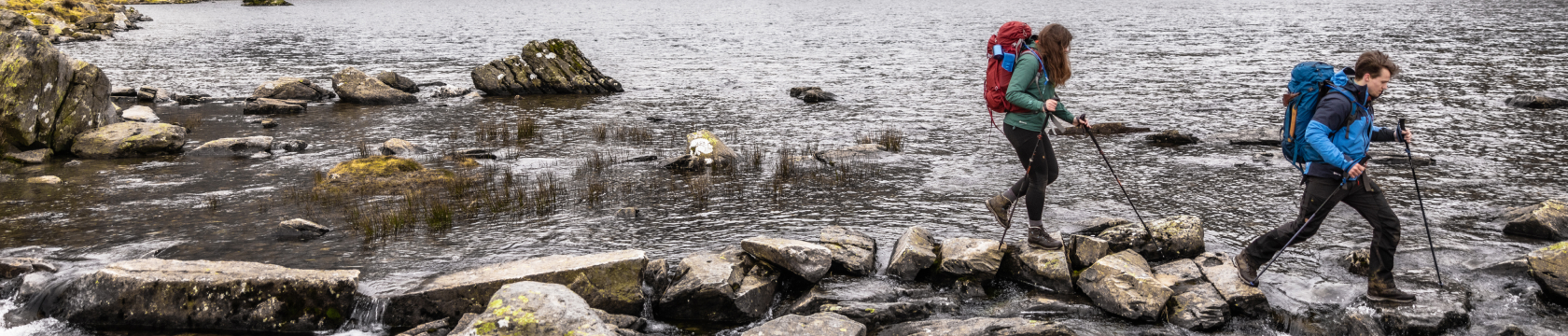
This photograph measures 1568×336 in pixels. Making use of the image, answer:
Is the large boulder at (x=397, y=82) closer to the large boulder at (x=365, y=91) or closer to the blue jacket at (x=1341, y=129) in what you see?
the large boulder at (x=365, y=91)

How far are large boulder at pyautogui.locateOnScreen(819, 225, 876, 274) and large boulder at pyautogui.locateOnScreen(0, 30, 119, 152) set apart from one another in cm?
1789

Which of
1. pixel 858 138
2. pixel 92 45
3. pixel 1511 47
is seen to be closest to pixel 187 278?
pixel 858 138

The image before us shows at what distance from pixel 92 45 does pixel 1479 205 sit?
7246cm

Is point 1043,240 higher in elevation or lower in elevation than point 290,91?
higher

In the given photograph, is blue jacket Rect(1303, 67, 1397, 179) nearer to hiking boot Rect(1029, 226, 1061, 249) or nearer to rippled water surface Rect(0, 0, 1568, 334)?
rippled water surface Rect(0, 0, 1568, 334)

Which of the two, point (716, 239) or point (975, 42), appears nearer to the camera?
point (716, 239)

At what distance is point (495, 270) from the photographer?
9438 mm

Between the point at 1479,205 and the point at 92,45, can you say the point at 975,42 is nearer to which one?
the point at 1479,205

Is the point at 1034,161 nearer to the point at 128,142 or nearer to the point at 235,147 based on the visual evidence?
the point at 235,147

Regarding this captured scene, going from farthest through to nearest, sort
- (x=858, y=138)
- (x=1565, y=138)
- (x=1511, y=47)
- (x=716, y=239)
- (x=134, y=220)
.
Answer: (x=1511, y=47) → (x=858, y=138) → (x=1565, y=138) → (x=134, y=220) → (x=716, y=239)

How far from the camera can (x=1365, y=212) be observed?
8.19 metres

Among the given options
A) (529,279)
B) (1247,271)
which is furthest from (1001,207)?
(529,279)

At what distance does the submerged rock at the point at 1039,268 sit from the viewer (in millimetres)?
9664

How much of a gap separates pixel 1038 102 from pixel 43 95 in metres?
21.2
